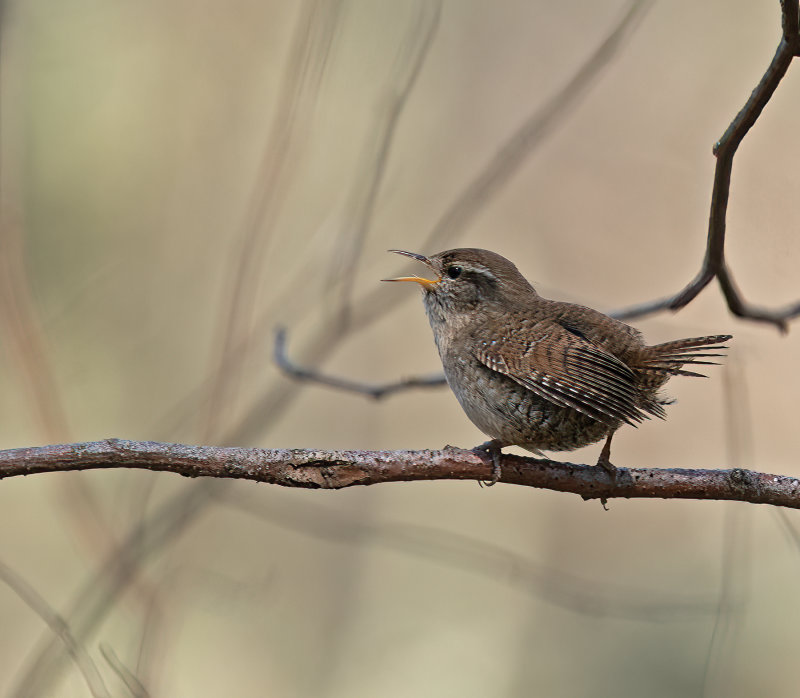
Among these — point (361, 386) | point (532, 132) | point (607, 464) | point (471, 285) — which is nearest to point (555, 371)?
point (607, 464)

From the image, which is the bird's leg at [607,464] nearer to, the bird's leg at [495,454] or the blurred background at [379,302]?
the bird's leg at [495,454]

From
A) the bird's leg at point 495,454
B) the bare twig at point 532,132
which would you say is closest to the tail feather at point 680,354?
the bird's leg at point 495,454

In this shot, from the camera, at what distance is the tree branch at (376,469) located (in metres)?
1.99

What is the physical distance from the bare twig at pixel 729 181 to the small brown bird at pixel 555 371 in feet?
0.64

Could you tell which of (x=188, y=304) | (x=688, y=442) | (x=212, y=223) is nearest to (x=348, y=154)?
(x=212, y=223)

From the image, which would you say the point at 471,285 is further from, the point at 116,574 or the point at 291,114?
the point at 116,574

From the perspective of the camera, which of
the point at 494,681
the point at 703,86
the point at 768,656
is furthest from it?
the point at 703,86

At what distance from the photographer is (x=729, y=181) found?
90.9 inches

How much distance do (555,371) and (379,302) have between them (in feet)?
6.18

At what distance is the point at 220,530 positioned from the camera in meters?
5.17

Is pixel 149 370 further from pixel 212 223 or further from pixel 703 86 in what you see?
pixel 703 86

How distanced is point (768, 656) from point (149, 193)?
4.66m

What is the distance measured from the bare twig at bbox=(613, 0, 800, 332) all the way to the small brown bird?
196 millimetres

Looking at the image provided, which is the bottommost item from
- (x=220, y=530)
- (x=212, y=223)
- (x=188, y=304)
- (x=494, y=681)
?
(x=494, y=681)
